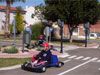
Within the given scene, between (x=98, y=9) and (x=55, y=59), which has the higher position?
(x=98, y=9)

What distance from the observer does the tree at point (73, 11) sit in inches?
1821

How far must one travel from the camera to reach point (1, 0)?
53.5 metres

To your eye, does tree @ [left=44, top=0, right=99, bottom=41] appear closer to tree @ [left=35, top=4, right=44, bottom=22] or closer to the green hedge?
tree @ [left=35, top=4, right=44, bottom=22]

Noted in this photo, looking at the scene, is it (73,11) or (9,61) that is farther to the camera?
(73,11)

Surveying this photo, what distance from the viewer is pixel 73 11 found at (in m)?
46.4

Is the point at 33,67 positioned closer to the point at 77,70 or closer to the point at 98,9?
the point at 77,70

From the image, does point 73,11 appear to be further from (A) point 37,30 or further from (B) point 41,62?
(B) point 41,62

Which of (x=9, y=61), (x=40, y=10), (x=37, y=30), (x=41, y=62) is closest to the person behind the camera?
(x=41, y=62)

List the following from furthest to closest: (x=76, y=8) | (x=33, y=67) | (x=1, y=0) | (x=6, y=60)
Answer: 1. (x=1, y=0)
2. (x=76, y=8)
3. (x=6, y=60)
4. (x=33, y=67)

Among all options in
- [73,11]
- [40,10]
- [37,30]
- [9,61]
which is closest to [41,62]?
[9,61]

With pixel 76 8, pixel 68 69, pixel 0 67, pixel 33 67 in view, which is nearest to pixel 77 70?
pixel 68 69

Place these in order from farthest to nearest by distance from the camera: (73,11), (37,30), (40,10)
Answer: (40,10), (37,30), (73,11)

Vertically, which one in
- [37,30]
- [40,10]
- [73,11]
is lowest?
[37,30]

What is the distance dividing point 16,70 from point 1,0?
3680 cm
